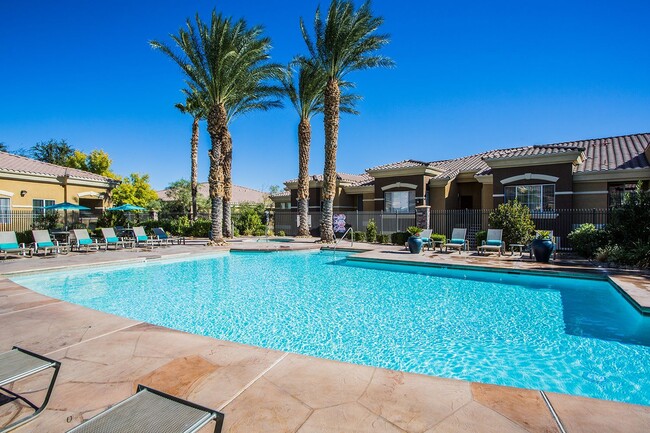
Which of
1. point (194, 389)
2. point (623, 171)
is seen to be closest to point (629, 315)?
point (194, 389)

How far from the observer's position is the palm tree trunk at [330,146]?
20312mm

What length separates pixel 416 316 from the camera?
23.4ft

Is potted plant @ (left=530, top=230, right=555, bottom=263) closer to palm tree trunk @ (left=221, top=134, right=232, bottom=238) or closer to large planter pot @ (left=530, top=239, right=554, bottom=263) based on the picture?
large planter pot @ (left=530, top=239, right=554, bottom=263)

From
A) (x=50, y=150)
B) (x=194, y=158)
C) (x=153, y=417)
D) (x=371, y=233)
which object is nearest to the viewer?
(x=153, y=417)

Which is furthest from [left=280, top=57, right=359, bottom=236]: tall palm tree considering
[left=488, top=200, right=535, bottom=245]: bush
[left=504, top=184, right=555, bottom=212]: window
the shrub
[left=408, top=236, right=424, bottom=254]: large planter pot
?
[left=488, top=200, right=535, bottom=245]: bush

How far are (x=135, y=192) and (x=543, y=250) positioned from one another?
127ft

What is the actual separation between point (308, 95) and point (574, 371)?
21.9 m

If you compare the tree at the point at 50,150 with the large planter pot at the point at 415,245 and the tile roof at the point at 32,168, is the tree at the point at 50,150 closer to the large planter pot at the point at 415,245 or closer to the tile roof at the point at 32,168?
the tile roof at the point at 32,168

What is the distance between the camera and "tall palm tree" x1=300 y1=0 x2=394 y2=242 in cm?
1875

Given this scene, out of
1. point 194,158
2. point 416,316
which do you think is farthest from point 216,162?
point 416,316

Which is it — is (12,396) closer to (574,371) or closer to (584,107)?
(574,371)

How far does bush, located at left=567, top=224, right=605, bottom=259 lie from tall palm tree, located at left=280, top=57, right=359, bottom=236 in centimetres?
1570

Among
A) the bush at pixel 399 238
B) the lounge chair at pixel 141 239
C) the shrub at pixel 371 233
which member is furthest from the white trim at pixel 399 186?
the lounge chair at pixel 141 239

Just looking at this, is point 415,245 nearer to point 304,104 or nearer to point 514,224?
point 514,224
